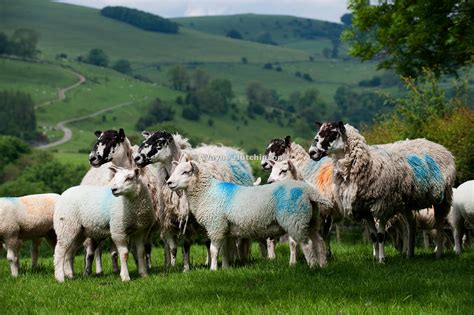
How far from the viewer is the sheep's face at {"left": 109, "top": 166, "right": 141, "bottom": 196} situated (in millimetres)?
12047

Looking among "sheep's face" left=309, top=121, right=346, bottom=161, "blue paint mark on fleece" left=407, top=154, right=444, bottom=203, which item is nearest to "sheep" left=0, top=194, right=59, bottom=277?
"sheep's face" left=309, top=121, right=346, bottom=161

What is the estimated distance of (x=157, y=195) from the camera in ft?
44.6

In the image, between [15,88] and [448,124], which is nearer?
[448,124]

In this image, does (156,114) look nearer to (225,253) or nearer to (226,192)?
(225,253)

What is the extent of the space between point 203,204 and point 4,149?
81.0 metres

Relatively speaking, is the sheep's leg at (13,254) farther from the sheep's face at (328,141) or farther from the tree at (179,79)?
the tree at (179,79)

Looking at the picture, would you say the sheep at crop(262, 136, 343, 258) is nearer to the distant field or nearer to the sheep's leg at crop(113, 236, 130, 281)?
the sheep's leg at crop(113, 236, 130, 281)

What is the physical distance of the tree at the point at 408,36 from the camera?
78.5 ft

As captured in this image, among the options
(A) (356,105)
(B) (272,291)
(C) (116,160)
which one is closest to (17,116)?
(A) (356,105)

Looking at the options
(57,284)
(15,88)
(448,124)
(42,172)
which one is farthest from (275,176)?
(15,88)

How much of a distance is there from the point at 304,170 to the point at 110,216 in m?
4.48

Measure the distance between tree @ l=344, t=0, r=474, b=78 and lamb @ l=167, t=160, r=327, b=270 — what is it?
12.1 m

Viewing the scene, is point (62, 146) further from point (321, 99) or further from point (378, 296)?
point (378, 296)

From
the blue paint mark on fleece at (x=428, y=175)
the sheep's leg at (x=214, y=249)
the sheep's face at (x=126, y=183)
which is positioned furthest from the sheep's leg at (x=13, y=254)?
the blue paint mark on fleece at (x=428, y=175)
